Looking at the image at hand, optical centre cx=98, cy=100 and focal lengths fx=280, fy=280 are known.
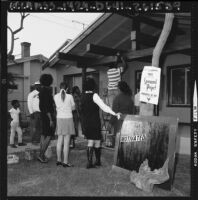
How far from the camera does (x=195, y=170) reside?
120 inches

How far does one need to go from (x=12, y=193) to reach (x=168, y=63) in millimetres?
7538

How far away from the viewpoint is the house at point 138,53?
311 inches

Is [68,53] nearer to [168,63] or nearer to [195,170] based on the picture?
[168,63]

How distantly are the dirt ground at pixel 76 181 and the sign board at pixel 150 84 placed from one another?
137 centimetres

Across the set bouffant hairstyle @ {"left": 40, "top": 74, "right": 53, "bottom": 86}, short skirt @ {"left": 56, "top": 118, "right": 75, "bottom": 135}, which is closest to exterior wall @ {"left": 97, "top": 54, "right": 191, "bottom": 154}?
short skirt @ {"left": 56, "top": 118, "right": 75, "bottom": 135}

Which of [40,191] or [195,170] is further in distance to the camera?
[40,191]

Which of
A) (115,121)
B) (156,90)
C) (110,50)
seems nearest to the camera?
(156,90)

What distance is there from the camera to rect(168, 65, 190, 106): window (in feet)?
31.4

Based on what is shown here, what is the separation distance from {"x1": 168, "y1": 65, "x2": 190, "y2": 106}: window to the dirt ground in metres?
3.97

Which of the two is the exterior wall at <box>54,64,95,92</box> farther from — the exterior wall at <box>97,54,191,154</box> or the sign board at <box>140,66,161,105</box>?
the sign board at <box>140,66,161,105</box>

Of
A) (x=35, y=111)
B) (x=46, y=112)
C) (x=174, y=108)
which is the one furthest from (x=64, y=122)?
(x=174, y=108)

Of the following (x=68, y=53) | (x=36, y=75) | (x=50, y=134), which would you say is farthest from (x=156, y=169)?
(x=36, y=75)

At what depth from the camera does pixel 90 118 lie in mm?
5441

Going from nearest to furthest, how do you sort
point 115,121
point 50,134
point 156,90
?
point 156,90 → point 50,134 → point 115,121
